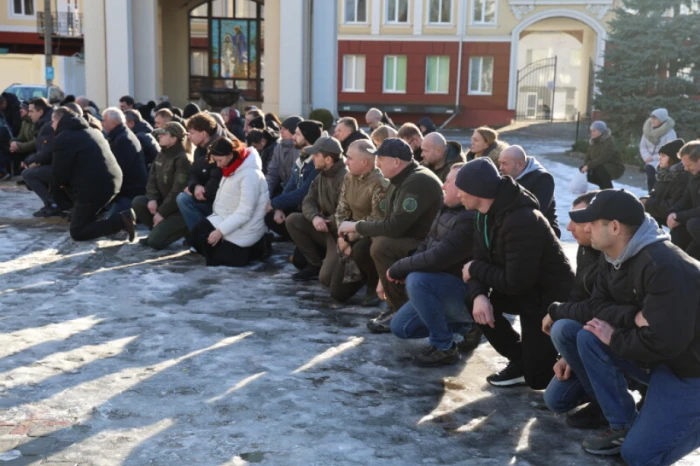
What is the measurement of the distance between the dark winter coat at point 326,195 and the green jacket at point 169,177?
216 centimetres

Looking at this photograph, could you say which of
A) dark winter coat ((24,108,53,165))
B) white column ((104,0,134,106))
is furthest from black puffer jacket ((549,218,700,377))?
white column ((104,0,134,106))

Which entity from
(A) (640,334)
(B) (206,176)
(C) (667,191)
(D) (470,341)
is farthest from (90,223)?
(A) (640,334)

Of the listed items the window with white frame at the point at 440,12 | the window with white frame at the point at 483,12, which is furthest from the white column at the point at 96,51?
the window with white frame at the point at 483,12

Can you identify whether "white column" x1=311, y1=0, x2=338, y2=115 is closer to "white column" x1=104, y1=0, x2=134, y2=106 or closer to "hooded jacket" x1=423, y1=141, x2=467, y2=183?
"white column" x1=104, y1=0, x2=134, y2=106

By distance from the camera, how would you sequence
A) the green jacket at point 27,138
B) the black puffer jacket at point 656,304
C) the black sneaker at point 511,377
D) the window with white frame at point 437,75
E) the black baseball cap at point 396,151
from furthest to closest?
the window with white frame at point 437,75 → the green jacket at point 27,138 → the black baseball cap at point 396,151 → the black sneaker at point 511,377 → the black puffer jacket at point 656,304

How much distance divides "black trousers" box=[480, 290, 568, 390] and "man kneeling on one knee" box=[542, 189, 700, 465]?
0.70m

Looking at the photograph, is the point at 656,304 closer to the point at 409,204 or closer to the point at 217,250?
the point at 409,204

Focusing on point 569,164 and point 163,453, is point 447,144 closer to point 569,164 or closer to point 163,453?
point 163,453

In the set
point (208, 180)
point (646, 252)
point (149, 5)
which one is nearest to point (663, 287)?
point (646, 252)

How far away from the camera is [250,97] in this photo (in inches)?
1150

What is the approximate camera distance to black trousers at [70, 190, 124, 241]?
10281 mm

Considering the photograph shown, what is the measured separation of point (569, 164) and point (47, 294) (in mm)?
17723

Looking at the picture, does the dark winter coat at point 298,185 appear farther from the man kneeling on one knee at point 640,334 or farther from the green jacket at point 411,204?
the man kneeling on one knee at point 640,334

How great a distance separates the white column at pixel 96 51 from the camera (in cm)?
2372
